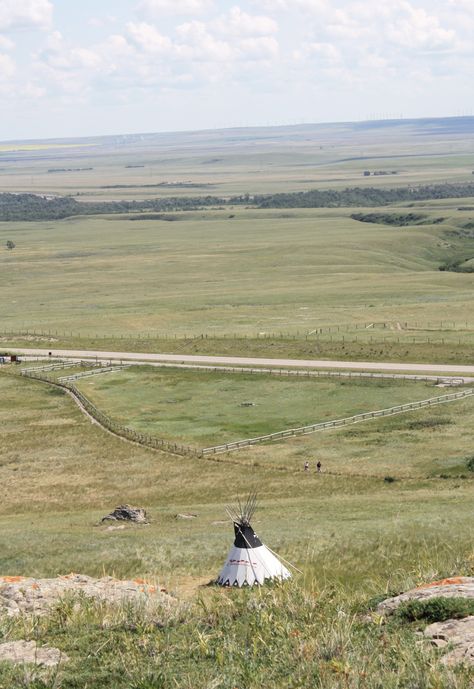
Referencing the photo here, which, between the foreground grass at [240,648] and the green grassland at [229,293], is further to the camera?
the green grassland at [229,293]

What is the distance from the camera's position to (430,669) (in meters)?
16.8

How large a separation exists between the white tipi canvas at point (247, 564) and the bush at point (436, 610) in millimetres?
7498

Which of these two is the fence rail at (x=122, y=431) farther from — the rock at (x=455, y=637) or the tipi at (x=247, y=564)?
the rock at (x=455, y=637)

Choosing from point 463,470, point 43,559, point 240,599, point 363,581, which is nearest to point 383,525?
point 363,581

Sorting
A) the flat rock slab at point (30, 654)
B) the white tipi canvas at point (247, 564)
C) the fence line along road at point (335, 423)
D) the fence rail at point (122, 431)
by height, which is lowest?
the fence rail at point (122, 431)

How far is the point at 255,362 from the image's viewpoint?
9400cm

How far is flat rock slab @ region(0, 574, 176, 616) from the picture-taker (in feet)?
79.6

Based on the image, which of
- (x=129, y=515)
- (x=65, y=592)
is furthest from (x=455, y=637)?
(x=129, y=515)

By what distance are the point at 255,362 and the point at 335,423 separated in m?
23.8

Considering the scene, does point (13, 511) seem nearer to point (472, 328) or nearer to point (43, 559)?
point (43, 559)

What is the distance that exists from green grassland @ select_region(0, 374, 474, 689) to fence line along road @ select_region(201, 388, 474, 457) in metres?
1.65

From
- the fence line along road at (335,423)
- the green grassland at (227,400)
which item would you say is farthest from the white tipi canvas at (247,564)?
the green grassland at (227,400)

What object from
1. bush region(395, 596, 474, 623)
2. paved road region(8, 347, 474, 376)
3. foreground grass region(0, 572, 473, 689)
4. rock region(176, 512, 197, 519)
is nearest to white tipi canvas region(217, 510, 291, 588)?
foreground grass region(0, 572, 473, 689)

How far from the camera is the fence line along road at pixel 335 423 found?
66125 millimetres
